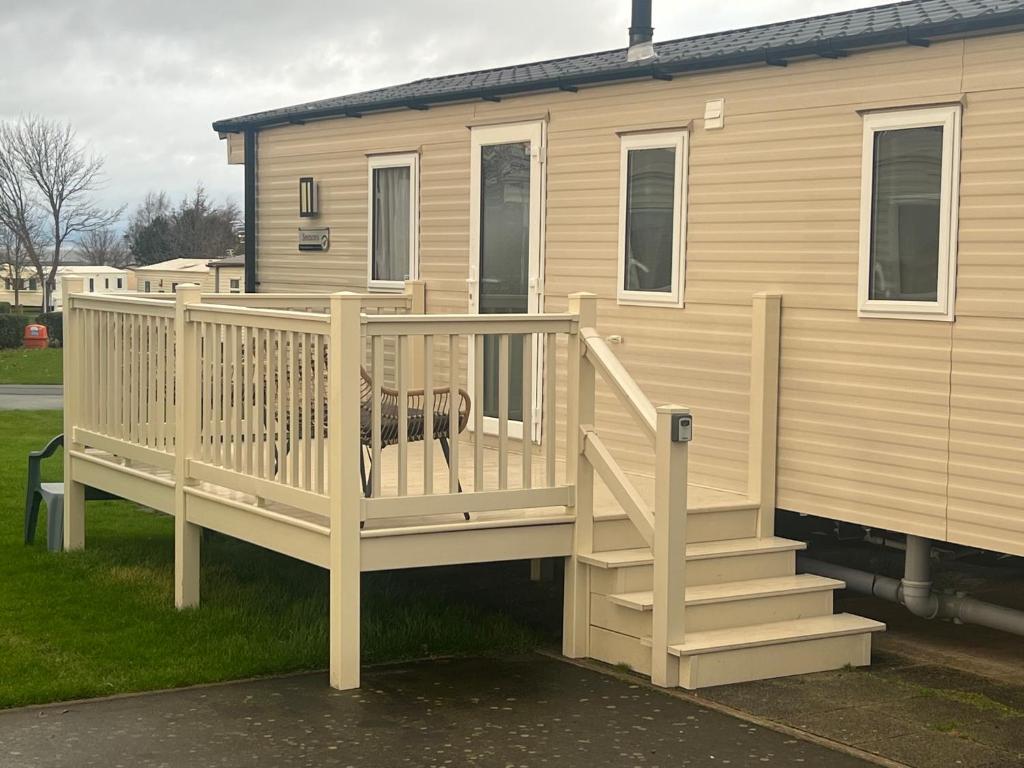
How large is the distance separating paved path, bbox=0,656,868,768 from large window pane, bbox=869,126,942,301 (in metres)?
2.11

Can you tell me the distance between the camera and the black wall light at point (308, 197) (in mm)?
9984

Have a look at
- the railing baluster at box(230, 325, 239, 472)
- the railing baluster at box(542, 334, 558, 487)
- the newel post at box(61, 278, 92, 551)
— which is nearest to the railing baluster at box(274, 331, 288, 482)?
the railing baluster at box(230, 325, 239, 472)

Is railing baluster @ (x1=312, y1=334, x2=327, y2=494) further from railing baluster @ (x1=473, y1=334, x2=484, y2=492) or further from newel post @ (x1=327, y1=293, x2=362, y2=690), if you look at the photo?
railing baluster @ (x1=473, y1=334, x2=484, y2=492)

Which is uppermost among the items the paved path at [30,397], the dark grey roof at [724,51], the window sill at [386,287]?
the dark grey roof at [724,51]

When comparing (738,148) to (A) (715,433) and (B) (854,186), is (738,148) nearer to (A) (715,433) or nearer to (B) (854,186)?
(B) (854,186)

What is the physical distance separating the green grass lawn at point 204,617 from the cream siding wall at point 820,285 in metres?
1.35

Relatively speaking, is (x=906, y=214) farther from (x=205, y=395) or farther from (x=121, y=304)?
(x=121, y=304)

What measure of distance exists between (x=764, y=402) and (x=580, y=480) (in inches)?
42.7

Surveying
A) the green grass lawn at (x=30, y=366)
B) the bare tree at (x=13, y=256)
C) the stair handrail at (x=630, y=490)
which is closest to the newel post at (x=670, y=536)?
the stair handrail at (x=630, y=490)

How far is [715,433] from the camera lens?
23.5 ft

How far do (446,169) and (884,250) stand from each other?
Result: 3246 millimetres

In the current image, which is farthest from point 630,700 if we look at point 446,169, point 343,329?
point 446,169

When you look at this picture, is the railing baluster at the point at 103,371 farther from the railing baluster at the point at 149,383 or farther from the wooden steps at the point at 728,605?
the wooden steps at the point at 728,605

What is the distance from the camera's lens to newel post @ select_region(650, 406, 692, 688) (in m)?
5.65
